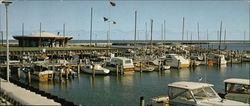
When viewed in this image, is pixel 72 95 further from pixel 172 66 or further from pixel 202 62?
pixel 202 62

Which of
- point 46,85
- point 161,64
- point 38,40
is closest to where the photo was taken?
point 46,85

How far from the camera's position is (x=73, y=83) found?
39844 millimetres

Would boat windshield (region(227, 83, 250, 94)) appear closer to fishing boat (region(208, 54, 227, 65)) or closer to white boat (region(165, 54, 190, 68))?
white boat (region(165, 54, 190, 68))

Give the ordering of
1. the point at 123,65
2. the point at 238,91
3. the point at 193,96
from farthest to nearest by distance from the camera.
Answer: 1. the point at 123,65
2. the point at 238,91
3. the point at 193,96

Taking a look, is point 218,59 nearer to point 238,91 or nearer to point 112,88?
point 112,88

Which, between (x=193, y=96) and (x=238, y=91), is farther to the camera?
(x=238, y=91)

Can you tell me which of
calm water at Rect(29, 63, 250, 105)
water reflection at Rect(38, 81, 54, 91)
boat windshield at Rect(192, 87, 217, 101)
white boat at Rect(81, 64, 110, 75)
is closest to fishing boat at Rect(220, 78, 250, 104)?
boat windshield at Rect(192, 87, 217, 101)

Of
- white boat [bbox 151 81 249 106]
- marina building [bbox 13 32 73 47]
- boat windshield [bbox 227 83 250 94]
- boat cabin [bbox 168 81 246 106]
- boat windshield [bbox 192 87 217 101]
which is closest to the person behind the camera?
white boat [bbox 151 81 249 106]

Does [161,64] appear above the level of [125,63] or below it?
below

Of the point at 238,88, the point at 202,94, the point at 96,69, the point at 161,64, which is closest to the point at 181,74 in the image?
the point at 161,64

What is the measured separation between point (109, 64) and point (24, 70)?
1464 cm

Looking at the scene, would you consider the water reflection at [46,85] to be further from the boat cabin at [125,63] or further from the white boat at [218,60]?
the white boat at [218,60]

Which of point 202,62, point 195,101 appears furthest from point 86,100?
point 202,62

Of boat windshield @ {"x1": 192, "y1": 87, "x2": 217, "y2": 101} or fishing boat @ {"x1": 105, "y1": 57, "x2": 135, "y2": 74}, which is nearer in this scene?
boat windshield @ {"x1": 192, "y1": 87, "x2": 217, "y2": 101}
